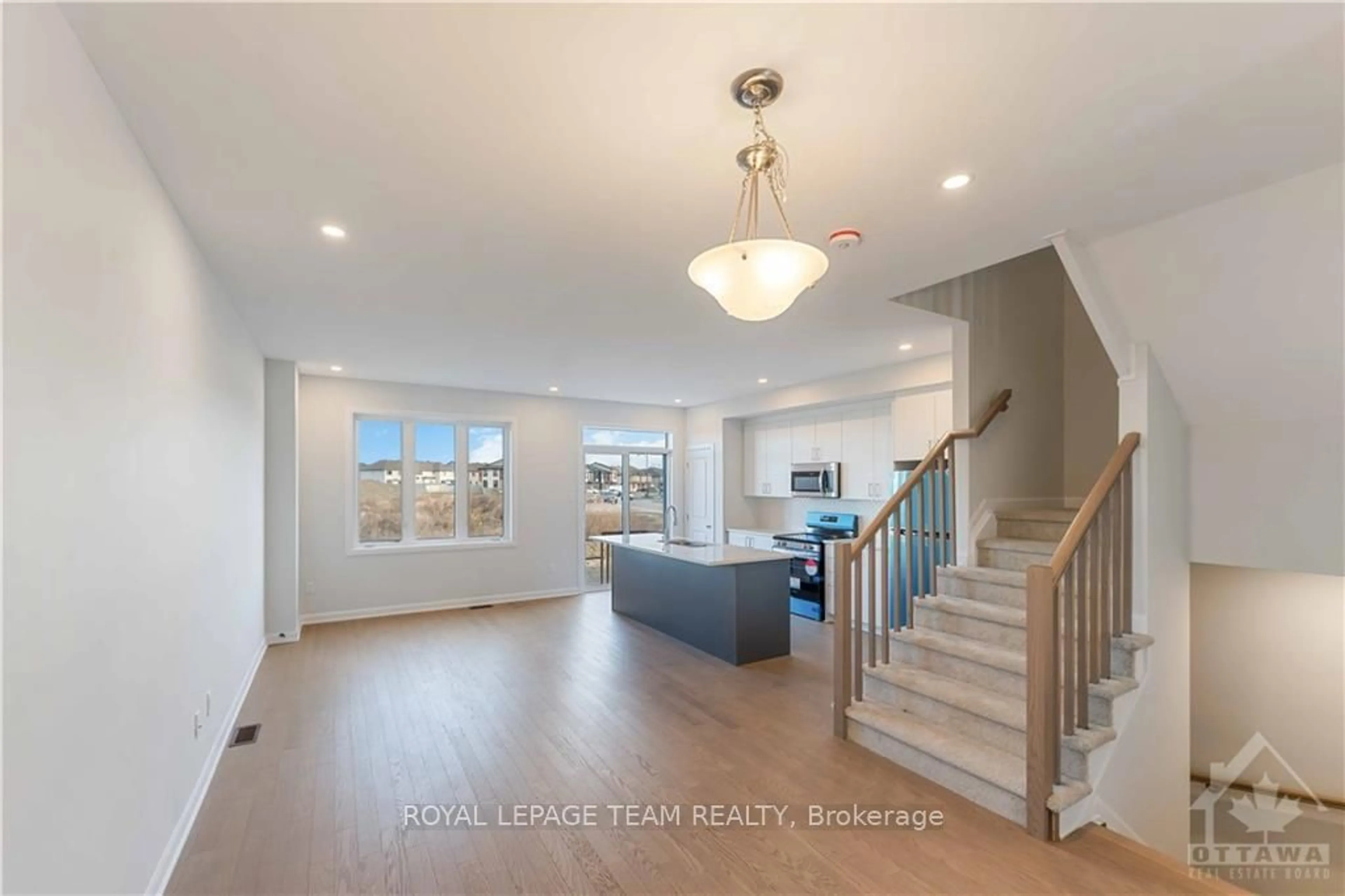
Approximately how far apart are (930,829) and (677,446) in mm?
6404

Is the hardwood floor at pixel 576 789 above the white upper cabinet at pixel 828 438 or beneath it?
beneath

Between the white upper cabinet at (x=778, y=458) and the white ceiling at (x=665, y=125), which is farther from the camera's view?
the white upper cabinet at (x=778, y=458)

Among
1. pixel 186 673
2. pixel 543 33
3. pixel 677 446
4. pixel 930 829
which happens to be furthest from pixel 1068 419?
pixel 186 673

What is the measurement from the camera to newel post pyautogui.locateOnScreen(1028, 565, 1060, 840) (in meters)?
2.47

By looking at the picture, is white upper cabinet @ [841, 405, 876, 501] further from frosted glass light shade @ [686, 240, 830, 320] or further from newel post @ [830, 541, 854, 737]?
frosted glass light shade @ [686, 240, 830, 320]

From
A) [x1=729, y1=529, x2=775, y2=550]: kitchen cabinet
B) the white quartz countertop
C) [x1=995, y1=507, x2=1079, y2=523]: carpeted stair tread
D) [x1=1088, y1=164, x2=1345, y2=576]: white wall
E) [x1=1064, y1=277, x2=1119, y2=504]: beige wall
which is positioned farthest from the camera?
[x1=729, y1=529, x2=775, y2=550]: kitchen cabinet

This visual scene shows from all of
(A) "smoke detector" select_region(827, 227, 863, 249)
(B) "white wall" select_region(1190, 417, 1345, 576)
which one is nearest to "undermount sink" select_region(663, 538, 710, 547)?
(A) "smoke detector" select_region(827, 227, 863, 249)

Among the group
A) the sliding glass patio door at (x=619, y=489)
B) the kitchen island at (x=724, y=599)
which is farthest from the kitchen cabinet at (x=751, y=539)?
the kitchen island at (x=724, y=599)

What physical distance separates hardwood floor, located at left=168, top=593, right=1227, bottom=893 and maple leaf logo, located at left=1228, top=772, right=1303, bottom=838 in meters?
2.63

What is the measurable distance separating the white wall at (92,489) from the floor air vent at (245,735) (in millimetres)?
538

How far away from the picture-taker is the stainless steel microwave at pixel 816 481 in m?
6.56

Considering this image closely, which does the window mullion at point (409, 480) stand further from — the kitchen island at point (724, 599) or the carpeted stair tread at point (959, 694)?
the carpeted stair tread at point (959, 694)

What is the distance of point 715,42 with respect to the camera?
59.6 inches

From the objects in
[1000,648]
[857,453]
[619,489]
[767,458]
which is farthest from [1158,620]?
[619,489]
